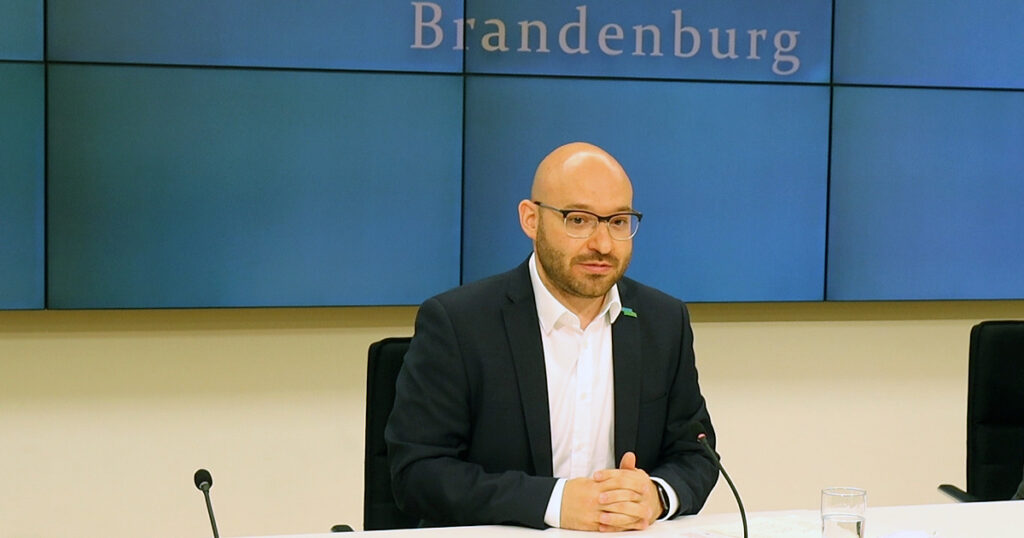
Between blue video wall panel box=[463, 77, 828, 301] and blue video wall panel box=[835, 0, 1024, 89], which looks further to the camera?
blue video wall panel box=[835, 0, 1024, 89]

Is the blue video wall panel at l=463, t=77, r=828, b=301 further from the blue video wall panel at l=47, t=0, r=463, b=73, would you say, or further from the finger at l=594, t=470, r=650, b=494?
the finger at l=594, t=470, r=650, b=494

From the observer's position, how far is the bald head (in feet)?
8.16

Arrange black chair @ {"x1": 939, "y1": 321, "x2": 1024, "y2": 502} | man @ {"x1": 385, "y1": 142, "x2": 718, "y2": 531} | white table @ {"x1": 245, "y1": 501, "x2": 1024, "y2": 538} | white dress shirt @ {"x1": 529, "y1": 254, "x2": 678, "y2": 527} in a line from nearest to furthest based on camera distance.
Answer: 1. white table @ {"x1": 245, "y1": 501, "x2": 1024, "y2": 538}
2. man @ {"x1": 385, "y1": 142, "x2": 718, "y2": 531}
3. white dress shirt @ {"x1": 529, "y1": 254, "x2": 678, "y2": 527}
4. black chair @ {"x1": 939, "y1": 321, "x2": 1024, "y2": 502}

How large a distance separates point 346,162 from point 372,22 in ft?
1.39

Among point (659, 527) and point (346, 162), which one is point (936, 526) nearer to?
point (659, 527)

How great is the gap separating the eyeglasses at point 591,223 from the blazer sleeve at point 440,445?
0.32 meters

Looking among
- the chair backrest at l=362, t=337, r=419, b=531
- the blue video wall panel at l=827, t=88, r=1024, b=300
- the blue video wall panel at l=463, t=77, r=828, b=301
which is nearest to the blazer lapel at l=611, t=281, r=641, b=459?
the chair backrest at l=362, t=337, r=419, b=531

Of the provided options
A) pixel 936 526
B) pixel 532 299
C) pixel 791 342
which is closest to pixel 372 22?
pixel 532 299

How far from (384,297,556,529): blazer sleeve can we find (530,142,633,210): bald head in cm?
35

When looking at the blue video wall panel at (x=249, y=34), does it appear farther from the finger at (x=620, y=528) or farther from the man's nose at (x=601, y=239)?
the finger at (x=620, y=528)

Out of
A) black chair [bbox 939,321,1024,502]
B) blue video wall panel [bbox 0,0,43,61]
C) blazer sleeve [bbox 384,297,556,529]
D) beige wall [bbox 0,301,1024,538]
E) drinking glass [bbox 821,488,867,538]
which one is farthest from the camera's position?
beige wall [bbox 0,301,1024,538]

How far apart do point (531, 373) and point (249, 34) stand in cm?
159

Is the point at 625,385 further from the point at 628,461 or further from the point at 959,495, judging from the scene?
the point at 959,495

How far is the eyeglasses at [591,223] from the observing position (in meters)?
2.48
